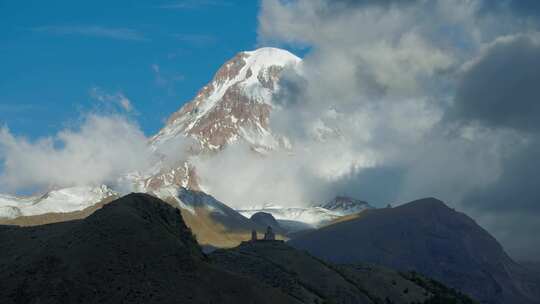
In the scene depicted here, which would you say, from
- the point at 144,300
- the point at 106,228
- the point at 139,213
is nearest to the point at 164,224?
the point at 139,213

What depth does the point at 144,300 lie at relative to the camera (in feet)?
487

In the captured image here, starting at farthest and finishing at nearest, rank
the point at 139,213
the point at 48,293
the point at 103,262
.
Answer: the point at 139,213 → the point at 103,262 → the point at 48,293

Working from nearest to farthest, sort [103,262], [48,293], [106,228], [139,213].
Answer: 1. [48,293]
2. [103,262]
3. [106,228]
4. [139,213]

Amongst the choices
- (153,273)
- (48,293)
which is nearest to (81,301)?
(48,293)

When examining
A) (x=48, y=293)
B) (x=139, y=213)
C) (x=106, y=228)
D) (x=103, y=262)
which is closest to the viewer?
(x=48, y=293)

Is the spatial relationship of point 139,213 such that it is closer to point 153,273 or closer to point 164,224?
point 164,224

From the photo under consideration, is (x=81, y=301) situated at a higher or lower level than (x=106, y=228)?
lower

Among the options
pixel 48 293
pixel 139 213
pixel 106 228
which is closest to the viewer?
pixel 48 293

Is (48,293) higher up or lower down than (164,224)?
lower down

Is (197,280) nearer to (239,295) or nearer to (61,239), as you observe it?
(239,295)

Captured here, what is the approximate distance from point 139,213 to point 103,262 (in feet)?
74.7

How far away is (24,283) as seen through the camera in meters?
148

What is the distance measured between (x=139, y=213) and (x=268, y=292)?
28449mm

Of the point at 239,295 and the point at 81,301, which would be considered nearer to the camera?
the point at 81,301
